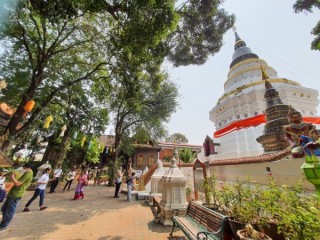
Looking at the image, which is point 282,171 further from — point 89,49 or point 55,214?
point 89,49

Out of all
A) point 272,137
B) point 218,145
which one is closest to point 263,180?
point 272,137

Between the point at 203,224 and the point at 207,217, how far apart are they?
0.99 ft

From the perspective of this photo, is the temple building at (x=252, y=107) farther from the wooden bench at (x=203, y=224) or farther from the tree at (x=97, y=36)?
the wooden bench at (x=203, y=224)

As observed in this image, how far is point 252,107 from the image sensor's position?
2130 cm

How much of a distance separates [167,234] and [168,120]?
14714 mm

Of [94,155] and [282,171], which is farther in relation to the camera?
[94,155]

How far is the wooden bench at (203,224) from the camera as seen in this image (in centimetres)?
333

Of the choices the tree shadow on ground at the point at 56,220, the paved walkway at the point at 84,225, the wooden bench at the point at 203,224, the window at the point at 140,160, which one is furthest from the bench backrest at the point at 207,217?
the window at the point at 140,160

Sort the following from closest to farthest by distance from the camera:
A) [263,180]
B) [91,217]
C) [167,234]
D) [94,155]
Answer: [167,234] < [91,217] < [263,180] < [94,155]

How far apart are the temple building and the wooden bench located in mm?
9043

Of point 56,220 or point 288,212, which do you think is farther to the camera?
point 56,220

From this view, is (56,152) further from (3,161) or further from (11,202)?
(11,202)

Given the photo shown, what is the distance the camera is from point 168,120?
19.7 metres

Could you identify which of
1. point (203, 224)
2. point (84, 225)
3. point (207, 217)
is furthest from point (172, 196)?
point (84, 225)
